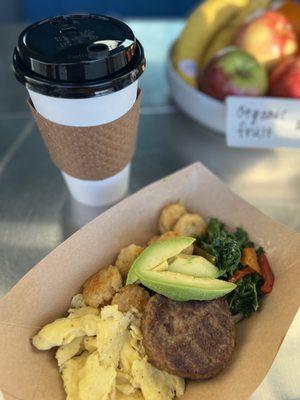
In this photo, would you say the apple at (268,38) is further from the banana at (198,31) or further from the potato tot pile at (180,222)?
the potato tot pile at (180,222)

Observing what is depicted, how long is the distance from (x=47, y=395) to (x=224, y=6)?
108 centimetres

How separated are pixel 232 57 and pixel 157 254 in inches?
24.7

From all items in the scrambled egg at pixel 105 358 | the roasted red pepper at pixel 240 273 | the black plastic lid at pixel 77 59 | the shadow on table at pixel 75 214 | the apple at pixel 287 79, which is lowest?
the shadow on table at pixel 75 214

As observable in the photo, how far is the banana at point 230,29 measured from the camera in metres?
1.32

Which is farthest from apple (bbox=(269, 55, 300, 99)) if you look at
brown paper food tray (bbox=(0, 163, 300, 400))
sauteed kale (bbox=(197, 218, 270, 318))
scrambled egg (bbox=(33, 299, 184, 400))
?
scrambled egg (bbox=(33, 299, 184, 400))

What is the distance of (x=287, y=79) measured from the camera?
44.4 inches

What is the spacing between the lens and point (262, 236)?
856mm

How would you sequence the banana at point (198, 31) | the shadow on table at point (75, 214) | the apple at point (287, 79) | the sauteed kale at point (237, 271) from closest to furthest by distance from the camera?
the sauteed kale at point (237, 271)
the shadow on table at point (75, 214)
the apple at point (287, 79)
the banana at point (198, 31)

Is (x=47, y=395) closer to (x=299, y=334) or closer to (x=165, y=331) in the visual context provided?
(x=165, y=331)

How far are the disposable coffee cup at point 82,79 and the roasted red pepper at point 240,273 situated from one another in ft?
1.06

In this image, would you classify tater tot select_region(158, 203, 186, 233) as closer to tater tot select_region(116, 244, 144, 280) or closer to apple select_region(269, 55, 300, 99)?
tater tot select_region(116, 244, 144, 280)

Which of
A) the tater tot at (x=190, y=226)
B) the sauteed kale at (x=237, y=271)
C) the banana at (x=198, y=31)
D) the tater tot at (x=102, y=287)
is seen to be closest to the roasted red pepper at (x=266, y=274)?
the sauteed kale at (x=237, y=271)

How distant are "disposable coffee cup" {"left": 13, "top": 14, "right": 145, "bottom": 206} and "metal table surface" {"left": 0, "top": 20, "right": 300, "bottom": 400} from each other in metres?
0.17

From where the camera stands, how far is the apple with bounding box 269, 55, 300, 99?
1.12 meters
